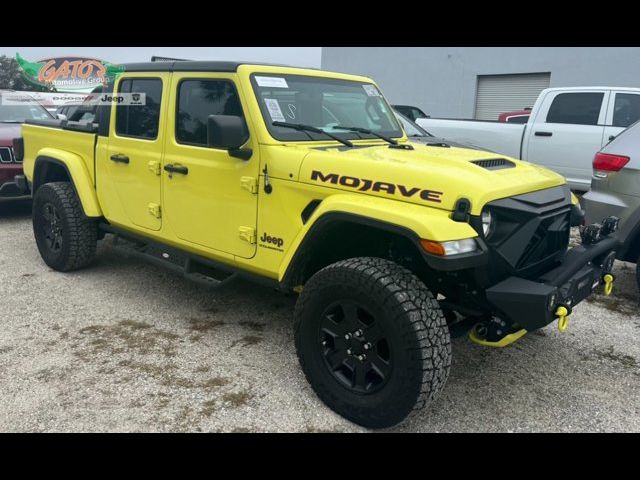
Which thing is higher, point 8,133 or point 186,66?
point 186,66

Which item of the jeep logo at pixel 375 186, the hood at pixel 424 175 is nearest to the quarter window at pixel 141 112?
the hood at pixel 424 175

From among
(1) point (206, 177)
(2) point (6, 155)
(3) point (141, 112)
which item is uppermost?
(3) point (141, 112)

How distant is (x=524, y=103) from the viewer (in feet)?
52.5

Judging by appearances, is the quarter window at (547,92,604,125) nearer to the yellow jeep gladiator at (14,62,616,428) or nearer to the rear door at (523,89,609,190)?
the rear door at (523,89,609,190)

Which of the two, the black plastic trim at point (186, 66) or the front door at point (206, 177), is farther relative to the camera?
the black plastic trim at point (186, 66)

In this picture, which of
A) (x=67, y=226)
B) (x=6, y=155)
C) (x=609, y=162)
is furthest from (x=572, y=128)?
(x=6, y=155)

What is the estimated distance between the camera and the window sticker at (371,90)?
436 centimetres

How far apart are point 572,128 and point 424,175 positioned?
6.12 meters

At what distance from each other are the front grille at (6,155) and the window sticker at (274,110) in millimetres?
5287

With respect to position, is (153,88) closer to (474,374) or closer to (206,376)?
(206,376)

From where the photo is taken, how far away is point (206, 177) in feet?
12.3

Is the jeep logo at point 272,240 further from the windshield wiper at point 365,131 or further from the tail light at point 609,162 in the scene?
the tail light at point 609,162

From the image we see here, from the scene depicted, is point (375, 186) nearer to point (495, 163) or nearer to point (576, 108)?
point (495, 163)
